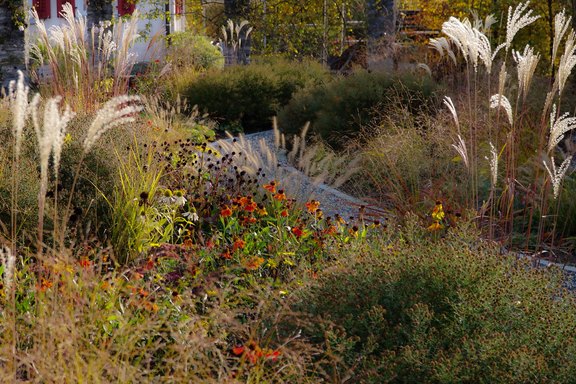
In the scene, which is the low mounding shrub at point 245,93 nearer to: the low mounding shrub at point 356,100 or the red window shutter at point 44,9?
the low mounding shrub at point 356,100

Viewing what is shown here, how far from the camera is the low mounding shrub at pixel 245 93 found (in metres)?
12.6

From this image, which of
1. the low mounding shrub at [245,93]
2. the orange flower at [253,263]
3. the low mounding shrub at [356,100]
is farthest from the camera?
the low mounding shrub at [245,93]

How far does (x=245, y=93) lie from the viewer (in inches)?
510

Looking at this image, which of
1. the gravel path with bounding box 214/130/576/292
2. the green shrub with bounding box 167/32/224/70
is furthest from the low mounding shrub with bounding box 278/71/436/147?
the green shrub with bounding box 167/32/224/70

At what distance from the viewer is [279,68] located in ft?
45.7

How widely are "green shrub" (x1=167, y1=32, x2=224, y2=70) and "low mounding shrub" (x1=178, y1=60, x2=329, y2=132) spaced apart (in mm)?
1867

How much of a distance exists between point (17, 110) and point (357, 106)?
7.11 meters

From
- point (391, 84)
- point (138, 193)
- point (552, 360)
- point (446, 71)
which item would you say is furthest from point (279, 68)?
point (552, 360)

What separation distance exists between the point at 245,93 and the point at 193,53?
14.2 feet

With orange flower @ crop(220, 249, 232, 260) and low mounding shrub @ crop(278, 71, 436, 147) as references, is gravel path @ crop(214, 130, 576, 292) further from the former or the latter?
orange flower @ crop(220, 249, 232, 260)

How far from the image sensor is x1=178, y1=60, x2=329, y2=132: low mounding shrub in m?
12.6

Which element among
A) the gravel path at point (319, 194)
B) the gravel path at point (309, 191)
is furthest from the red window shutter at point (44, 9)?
the gravel path at point (309, 191)

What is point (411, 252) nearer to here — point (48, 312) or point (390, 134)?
point (48, 312)

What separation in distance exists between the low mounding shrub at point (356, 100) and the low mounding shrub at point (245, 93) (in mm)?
2213
